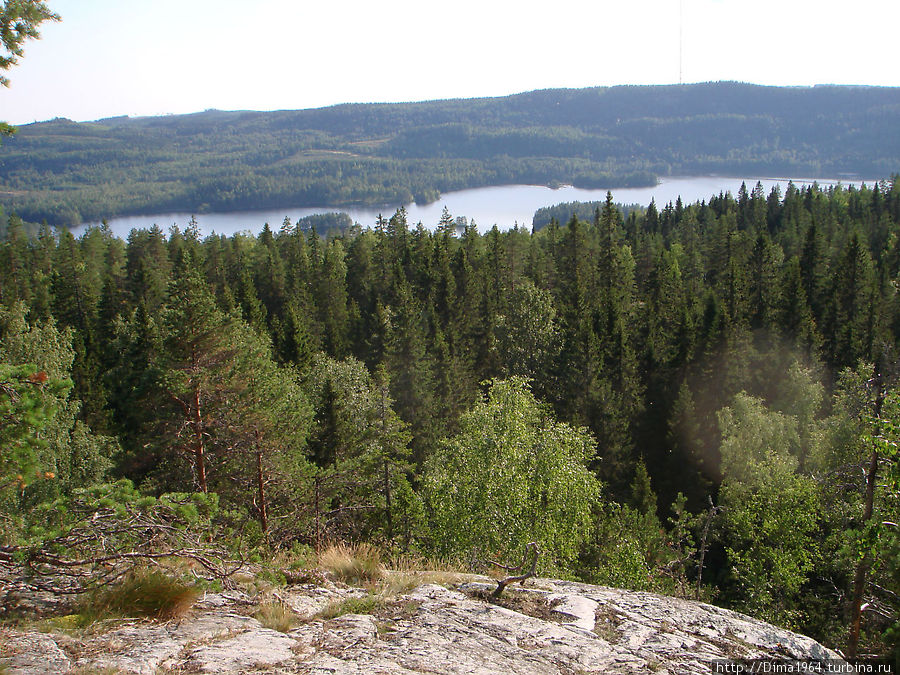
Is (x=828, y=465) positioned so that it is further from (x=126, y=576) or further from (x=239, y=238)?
(x=239, y=238)

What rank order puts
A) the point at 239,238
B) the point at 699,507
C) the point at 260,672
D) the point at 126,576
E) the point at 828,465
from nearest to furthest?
1. the point at 260,672
2. the point at 126,576
3. the point at 828,465
4. the point at 699,507
5. the point at 239,238

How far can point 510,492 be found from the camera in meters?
17.0

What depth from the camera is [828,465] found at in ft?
82.8

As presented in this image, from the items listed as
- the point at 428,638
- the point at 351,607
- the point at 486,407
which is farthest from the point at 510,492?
the point at 428,638

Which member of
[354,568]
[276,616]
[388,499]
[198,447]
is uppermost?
[276,616]

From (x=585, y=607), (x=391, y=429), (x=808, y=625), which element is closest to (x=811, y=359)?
(x=808, y=625)

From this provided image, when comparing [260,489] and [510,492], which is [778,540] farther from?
[260,489]

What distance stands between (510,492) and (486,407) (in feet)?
11.8

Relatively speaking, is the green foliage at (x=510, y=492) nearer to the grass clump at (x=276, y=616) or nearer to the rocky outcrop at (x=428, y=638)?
the rocky outcrop at (x=428, y=638)

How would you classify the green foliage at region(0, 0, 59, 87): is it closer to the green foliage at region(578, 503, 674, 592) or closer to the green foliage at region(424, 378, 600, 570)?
the green foliage at region(424, 378, 600, 570)

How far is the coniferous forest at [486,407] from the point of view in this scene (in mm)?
11797

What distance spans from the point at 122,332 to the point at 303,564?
146 feet

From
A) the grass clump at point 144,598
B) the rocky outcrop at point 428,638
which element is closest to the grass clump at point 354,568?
the rocky outcrop at point 428,638

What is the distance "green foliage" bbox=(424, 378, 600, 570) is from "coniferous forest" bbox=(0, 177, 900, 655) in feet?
0.28
